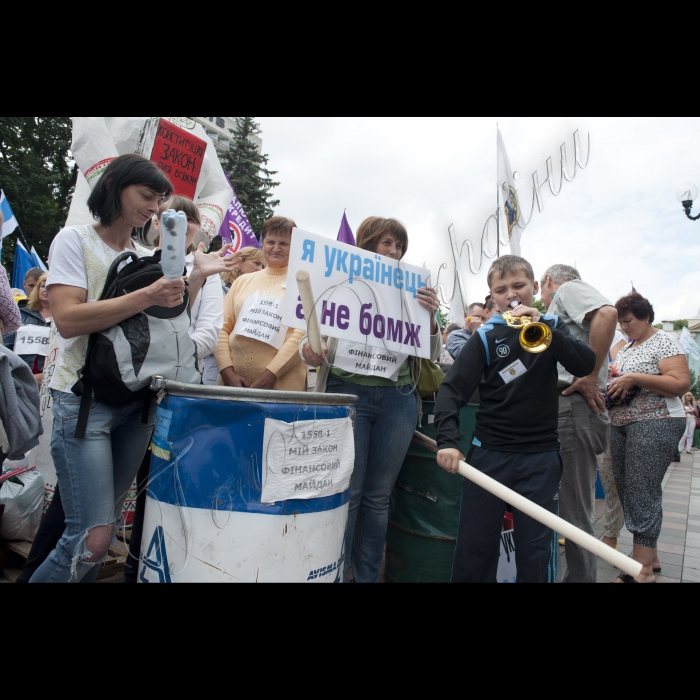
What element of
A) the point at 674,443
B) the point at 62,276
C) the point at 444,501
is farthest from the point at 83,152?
the point at 674,443

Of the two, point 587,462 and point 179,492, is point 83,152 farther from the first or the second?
point 587,462

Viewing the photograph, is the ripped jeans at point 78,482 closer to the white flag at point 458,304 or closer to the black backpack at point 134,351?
the black backpack at point 134,351

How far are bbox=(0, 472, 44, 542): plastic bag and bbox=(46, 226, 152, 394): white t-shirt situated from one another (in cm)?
155

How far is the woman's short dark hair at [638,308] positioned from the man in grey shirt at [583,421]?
978 millimetres

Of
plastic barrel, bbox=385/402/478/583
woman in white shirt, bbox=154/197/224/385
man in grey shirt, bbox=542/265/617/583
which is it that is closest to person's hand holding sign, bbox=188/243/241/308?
woman in white shirt, bbox=154/197/224/385

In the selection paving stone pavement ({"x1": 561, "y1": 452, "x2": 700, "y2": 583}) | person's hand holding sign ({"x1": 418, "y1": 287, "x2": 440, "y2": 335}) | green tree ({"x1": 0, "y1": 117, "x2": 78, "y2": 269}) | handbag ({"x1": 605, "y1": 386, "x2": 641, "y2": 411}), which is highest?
green tree ({"x1": 0, "y1": 117, "x2": 78, "y2": 269})

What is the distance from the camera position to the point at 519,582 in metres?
2.01

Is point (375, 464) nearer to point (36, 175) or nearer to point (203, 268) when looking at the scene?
point (203, 268)

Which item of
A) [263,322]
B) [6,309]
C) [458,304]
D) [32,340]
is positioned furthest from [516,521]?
[458,304]

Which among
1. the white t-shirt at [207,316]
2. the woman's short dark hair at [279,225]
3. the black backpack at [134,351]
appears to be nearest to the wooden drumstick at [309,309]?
the black backpack at [134,351]

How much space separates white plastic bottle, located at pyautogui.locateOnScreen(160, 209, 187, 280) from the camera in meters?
1.67

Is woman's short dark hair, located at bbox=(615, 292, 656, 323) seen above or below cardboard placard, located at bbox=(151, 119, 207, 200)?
below

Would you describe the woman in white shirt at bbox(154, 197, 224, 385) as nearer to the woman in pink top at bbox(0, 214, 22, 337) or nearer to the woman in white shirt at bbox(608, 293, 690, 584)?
the woman in pink top at bbox(0, 214, 22, 337)

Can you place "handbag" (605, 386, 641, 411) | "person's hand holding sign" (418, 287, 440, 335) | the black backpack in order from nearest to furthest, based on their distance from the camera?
the black backpack → "person's hand holding sign" (418, 287, 440, 335) → "handbag" (605, 386, 641, 411)
